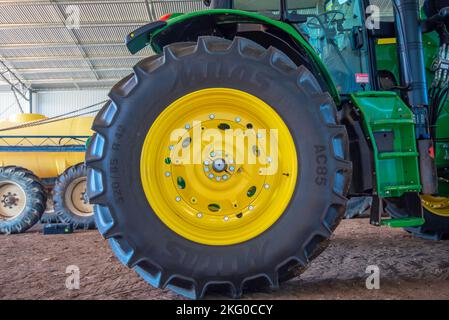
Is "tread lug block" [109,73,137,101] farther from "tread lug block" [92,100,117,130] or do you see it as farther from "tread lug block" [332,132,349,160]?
"tread lug block" [332,132,349,160]

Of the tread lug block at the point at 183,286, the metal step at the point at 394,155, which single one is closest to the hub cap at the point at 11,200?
the tread lug block at the point at 183,286

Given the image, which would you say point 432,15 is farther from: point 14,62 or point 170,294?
point 14,62

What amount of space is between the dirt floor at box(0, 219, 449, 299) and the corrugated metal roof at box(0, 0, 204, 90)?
9.19 metres

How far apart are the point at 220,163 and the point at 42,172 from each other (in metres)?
7.57

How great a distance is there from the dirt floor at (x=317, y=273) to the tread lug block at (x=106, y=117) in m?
0.97

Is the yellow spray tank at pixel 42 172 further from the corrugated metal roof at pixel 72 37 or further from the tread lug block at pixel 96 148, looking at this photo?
the tread lug block at pixel 96 148

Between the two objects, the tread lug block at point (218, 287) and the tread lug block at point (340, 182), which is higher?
the tread lug block at point (340, 182)

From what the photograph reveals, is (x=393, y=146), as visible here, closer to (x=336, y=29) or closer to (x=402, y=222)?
(x=402, y=222)

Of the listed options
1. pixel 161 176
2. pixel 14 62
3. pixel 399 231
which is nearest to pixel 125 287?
pixel 161 176

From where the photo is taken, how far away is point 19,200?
23.7 ft

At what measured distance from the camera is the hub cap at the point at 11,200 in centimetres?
719

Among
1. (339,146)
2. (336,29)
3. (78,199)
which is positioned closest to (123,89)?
(339,146)

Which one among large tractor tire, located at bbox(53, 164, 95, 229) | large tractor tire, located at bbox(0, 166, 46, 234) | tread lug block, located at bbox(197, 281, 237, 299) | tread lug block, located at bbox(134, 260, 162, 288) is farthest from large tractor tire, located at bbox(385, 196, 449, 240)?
large tractor tire, located at bbox(0, 166, 46, 234)
